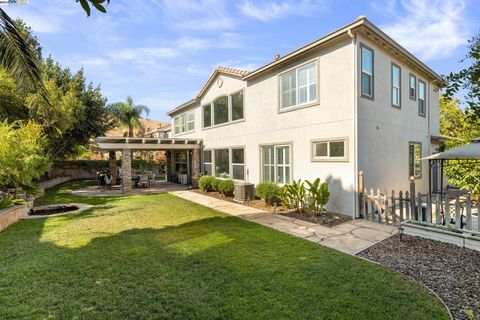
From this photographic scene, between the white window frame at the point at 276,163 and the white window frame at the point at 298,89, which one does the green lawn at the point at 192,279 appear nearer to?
the white window frame at the point at 276,163

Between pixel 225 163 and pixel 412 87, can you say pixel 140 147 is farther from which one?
pixel 412 87

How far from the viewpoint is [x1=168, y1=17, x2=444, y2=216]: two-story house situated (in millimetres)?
9180

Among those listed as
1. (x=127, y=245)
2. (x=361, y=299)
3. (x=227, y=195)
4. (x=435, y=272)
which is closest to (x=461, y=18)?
(x=435, y=272)

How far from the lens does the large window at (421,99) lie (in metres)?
13.3

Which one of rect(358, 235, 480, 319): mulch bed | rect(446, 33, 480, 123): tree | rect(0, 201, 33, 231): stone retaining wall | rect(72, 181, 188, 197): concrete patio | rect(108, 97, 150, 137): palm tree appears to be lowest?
rect(358, 235, 480, 319): mulch bed

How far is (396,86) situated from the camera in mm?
11383

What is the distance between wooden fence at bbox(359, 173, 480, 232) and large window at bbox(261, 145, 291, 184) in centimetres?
356

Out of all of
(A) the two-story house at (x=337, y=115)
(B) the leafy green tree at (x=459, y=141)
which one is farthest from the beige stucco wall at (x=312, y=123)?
(B) the leafy green tree at (x=459, y=141)

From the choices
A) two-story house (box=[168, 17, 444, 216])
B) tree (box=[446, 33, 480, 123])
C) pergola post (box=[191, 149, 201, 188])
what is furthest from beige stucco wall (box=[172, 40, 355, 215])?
tree (box=[446, 33, 480, 123])

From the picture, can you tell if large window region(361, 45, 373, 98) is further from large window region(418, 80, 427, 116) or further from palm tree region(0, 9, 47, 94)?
palm tree region(0, 9, 47, 94)

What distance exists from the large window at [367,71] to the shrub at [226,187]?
781 cm

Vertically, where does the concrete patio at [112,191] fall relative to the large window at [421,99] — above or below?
below

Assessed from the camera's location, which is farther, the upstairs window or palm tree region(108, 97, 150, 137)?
palm tree region(108, 97, 150, 137)

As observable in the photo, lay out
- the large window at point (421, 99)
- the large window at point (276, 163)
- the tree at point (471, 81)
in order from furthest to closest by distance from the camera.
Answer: the large window at point (421, 99), the large window at point (276, 163), the tree at point (471, 81)
